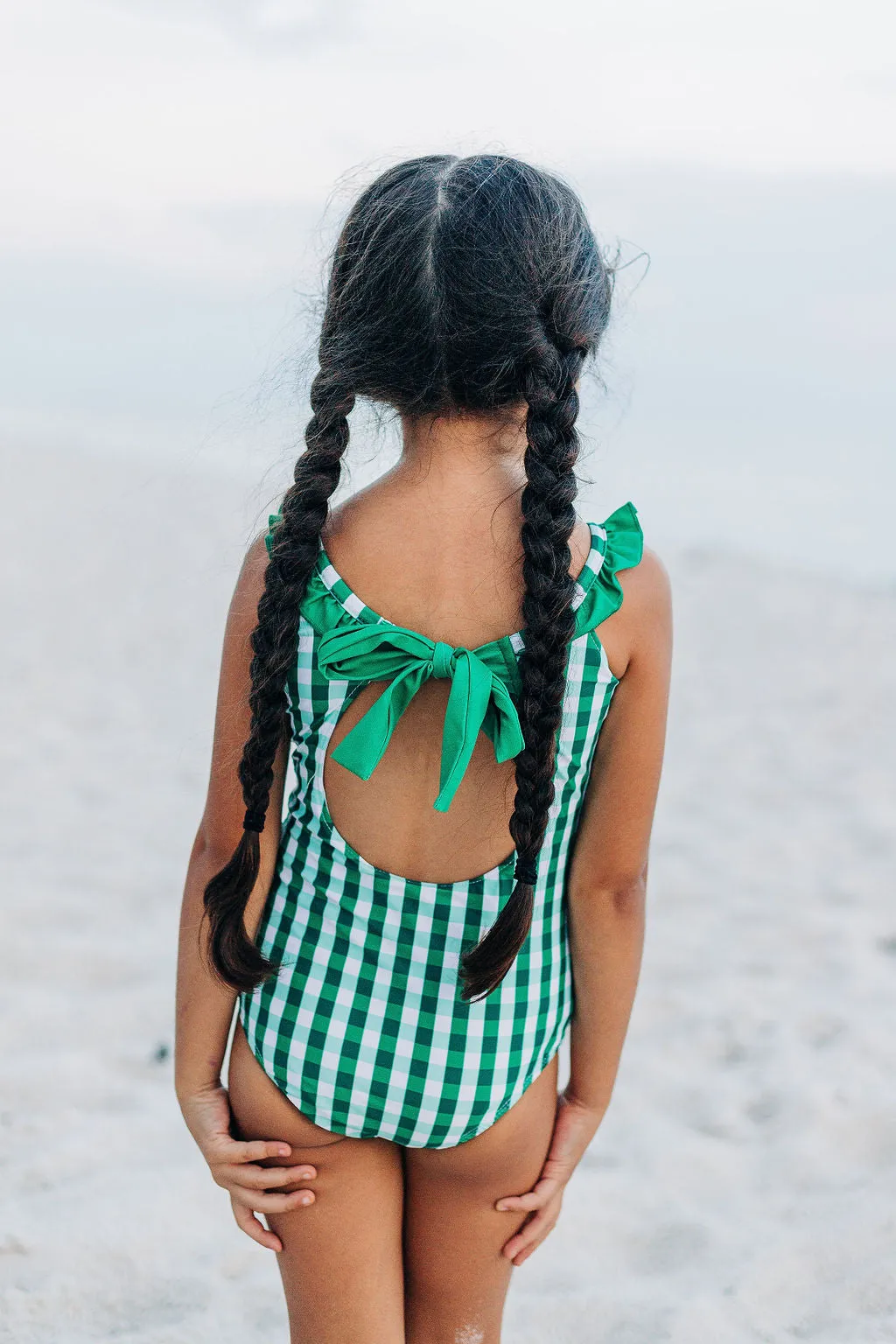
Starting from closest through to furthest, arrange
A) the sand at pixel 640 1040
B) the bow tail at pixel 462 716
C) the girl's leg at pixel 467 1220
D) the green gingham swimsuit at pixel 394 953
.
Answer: the bow tail at pixel 462 716 < the green gingham swimsuit at pixel 394 953 < the girl's leg at pixel 467 1220 < the sand at pixel 640 1040

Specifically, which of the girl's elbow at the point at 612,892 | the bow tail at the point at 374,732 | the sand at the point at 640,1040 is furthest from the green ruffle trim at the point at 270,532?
the girl's elbow at the point at 612,892

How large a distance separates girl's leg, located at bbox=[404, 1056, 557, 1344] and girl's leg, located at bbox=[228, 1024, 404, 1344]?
50mm

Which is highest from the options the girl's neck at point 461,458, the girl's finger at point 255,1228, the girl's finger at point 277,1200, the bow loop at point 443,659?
the girl's neck at point 461,458

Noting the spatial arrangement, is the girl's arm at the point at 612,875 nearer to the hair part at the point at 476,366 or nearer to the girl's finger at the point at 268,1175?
the hair part at the point at 476,366

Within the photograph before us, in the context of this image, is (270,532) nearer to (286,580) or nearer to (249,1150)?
(286,580)

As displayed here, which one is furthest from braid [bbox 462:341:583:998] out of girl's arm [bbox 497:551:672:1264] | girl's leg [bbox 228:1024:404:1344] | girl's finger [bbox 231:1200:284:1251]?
girl's finger [bbox 231:1200:284:1251]

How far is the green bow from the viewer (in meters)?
1.25

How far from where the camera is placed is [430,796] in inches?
53.6

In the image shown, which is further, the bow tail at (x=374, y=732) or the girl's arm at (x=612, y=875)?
the girl's arm at (x=612, y=875)

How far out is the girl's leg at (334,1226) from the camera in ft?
4.77

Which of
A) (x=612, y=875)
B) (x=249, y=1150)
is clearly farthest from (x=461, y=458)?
(x=249, y=1150)

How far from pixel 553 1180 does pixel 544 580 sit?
77 centimetres

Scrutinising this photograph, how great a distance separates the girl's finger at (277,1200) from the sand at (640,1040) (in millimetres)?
847

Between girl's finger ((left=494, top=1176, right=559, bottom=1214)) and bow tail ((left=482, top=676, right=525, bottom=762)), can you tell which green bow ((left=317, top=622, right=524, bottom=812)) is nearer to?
bow tail ((left=482, top=676, right=525, bottom=762))
